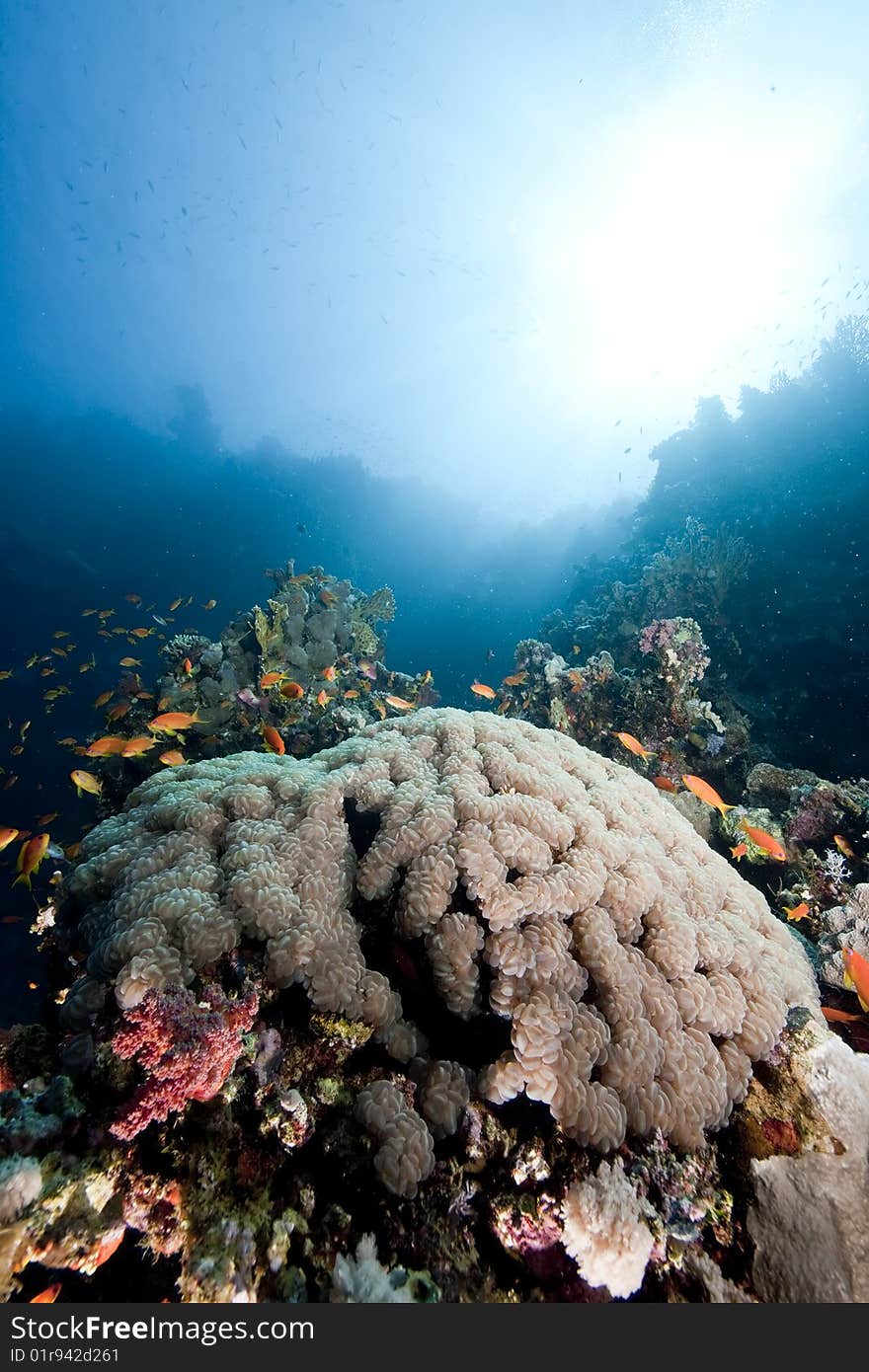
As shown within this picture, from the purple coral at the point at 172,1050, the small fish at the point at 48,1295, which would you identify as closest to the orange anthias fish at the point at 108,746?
the purple coral at the point at 172,1050

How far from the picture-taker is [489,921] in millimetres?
2697

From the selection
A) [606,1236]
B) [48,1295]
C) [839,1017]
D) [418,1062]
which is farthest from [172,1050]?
[839,1017]

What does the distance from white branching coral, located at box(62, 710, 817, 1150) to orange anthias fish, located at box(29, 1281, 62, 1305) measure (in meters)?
0.82

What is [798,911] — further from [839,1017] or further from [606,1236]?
[606,1236]

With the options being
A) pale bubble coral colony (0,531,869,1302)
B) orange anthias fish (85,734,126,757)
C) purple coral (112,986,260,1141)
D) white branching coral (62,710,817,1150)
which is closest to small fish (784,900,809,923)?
pale bubble coral colony (0,531,869,1302)

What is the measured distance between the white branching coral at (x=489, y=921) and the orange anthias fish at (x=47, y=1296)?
816 mm

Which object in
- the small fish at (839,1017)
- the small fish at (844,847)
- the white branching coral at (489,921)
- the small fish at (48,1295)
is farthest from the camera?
the small fish at (844,847)

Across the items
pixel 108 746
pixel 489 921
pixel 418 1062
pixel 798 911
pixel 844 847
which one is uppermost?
pixel 108 746

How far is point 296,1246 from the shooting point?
186 cm

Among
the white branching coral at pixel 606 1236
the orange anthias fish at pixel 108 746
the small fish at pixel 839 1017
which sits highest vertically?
the orange anthias fish at pixel 108 746

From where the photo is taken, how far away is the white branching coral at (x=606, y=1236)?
183 cm

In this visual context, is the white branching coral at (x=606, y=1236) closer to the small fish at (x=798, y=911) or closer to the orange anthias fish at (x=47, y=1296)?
the orange anthias fish at (x=47, y=1296)

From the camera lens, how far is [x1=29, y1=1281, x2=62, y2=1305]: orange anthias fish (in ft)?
5.36

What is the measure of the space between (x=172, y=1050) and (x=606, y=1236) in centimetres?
181
